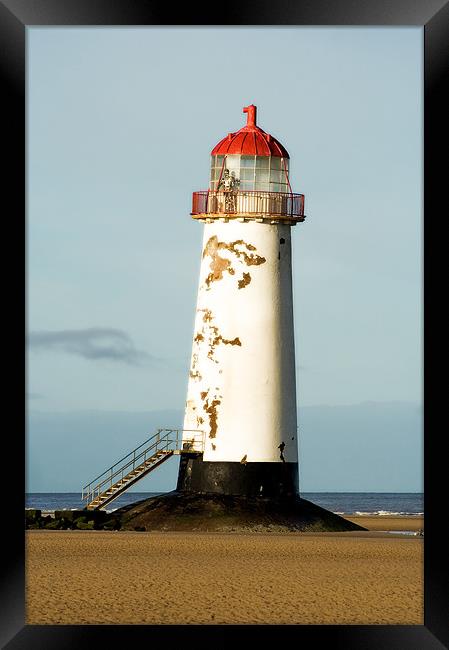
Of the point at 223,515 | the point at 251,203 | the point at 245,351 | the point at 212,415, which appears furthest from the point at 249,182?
the point at 223,515

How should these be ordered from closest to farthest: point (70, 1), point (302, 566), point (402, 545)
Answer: point (70, 1) → point (302, 566) → point (402, 545)

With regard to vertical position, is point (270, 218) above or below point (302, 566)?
above

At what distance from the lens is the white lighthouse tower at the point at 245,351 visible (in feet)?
98.6

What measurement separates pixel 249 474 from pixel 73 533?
413 cm

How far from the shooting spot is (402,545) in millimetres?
29844

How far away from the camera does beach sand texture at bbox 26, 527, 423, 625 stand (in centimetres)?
1662

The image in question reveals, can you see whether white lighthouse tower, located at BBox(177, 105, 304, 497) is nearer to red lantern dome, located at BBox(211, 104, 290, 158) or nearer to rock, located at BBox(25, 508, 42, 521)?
red lantern dome, located at BBox(211, 104, 290, 158)

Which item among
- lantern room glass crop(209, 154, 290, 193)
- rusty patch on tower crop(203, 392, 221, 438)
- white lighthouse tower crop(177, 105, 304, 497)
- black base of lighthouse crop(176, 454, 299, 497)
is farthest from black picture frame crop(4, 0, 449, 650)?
lantern room glass crop(209, 154, 290, 193)

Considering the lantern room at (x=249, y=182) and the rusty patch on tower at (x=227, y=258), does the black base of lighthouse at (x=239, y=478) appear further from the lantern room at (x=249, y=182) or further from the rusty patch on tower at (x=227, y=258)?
the lantern room at (x=249, y=182)

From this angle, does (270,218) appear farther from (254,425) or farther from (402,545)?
(402,545)
